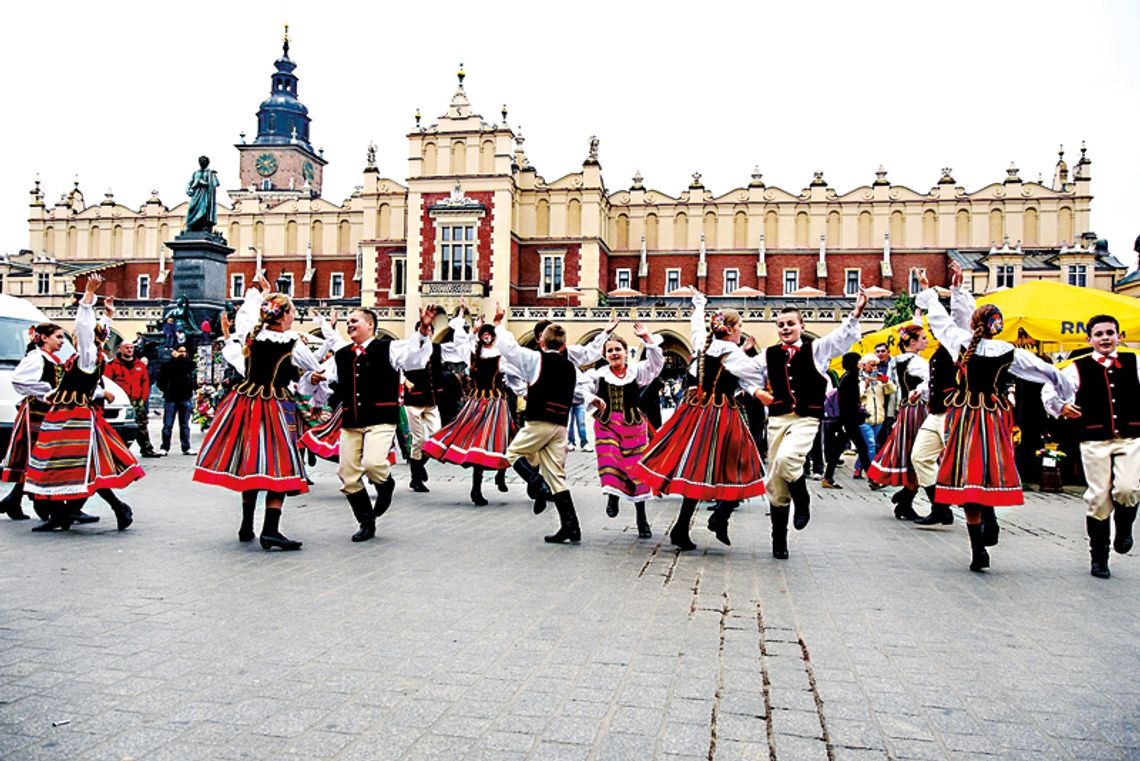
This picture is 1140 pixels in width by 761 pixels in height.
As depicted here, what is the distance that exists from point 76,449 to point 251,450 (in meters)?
1.82

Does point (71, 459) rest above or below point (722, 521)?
above

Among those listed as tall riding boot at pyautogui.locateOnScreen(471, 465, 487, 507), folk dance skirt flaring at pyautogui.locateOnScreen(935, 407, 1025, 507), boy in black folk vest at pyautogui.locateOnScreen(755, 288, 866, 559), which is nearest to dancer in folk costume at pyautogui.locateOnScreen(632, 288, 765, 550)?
boy in black folk vest at pyautogui.locateOnScreen(755, 288, 866, 559)

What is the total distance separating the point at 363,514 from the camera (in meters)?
7.84

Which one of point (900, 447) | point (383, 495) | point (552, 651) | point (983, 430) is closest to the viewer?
point (552, 651)

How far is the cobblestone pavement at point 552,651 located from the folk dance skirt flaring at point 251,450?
0.54 metres

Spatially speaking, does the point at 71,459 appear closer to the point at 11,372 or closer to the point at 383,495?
the point at 383,495

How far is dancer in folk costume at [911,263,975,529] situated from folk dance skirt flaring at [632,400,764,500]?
4.81 feet

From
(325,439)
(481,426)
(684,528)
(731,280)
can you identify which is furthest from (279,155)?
(684,528)

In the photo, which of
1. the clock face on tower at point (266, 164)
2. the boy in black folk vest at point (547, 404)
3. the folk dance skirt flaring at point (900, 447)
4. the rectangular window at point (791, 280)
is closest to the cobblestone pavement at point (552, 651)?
the boy in black folk vest at point (547, 404)

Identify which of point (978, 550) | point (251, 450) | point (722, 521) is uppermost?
point (251, 450)

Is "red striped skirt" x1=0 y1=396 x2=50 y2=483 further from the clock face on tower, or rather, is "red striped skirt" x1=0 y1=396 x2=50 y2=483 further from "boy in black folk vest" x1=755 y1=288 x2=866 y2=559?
the clock face on tower

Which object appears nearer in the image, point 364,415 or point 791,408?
point 791,408

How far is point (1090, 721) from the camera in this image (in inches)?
146

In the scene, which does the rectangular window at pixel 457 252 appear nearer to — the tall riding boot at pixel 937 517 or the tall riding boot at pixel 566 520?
the tall riding boot at pixel 937 517
